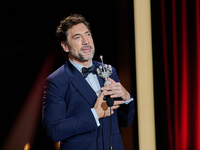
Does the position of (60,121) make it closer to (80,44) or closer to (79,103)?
(79,103)

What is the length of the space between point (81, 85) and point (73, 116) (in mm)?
200

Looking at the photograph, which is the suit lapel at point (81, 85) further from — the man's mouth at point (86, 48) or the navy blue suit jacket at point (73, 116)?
the man's mouth at point (86, 48)

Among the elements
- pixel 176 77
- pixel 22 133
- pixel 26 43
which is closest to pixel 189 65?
pixel 176 77

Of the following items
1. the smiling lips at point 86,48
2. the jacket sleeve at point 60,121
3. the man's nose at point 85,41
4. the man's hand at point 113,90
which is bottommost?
the jacket sleeve at point 60,121

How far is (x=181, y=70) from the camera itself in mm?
2381

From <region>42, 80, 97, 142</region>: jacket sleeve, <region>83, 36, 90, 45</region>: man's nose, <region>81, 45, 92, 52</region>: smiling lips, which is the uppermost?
<region>83, 36, 90, 45</region>: man's nose

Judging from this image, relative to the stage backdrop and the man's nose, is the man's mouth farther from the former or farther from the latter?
the stage backdrop

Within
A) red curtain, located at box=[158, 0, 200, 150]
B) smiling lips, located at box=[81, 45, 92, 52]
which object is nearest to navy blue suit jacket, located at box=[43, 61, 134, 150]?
smiling lips, located at box=[81, 45, 92, 52]

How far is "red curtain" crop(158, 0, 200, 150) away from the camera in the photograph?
2.30 m

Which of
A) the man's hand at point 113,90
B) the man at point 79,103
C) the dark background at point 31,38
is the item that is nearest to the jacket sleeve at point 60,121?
the man at point 79,103

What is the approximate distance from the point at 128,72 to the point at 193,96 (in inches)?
29.9

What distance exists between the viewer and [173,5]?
2398 millimetres

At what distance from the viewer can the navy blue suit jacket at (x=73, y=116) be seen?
4.46 feet

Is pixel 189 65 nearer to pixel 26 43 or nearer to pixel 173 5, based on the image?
pixel 173 5
